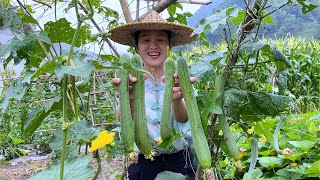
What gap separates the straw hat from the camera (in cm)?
213

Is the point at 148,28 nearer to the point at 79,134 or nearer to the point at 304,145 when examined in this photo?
the point at 79,134

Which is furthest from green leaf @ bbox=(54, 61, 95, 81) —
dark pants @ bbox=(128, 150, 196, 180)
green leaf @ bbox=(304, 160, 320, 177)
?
green leaf @ bbox=(304, 160, 320, 177)

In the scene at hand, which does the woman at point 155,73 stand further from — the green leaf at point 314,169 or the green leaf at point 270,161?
the green leaf at point 270,161

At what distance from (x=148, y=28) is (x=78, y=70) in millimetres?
1176

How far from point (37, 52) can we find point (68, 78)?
0.47 meters

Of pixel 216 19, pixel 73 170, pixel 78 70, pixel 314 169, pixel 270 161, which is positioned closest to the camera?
pixel 78 70

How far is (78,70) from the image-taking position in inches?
39.4

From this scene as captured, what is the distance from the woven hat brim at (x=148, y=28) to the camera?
2.13 metres

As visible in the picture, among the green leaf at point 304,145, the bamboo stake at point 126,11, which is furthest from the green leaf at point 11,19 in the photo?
the green leaf at point 304,145

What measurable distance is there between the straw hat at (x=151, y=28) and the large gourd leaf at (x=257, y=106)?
79 centimetres

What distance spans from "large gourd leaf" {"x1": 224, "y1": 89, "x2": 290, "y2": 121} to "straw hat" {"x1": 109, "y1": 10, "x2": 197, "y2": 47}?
79 centimetres

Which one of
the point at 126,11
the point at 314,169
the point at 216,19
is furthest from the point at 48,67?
the point at 314,169

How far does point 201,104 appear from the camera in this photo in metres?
1.31

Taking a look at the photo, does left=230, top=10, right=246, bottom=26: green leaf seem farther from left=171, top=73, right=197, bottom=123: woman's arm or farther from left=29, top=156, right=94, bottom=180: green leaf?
left=29, top=156, right=94, bottom=180: green leaf
